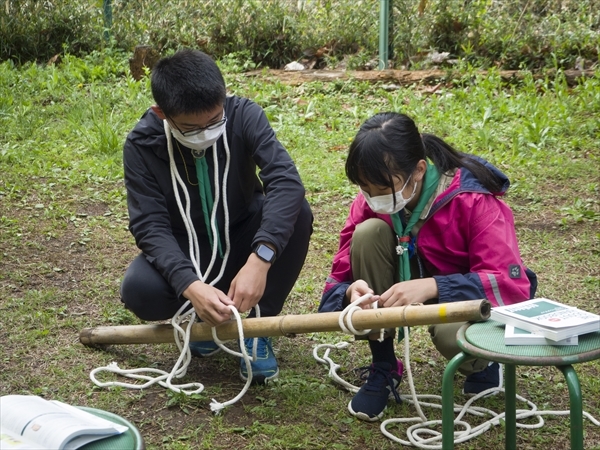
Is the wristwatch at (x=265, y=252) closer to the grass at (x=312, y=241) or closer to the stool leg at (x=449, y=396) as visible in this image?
the grass at (x=312, y=241)

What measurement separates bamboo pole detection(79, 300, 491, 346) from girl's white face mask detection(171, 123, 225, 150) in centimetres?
63

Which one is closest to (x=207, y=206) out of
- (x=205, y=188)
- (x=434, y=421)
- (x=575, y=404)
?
(x=205, y=188)

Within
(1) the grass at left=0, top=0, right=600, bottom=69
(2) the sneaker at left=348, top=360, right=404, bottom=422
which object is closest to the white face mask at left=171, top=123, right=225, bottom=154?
(2) the sneaker at left=348, top=360, right=404, bottom=422

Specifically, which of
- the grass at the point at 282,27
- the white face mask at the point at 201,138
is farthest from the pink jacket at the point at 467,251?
the grass at the point at 282,27

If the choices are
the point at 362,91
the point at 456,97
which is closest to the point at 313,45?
the point at 362,91

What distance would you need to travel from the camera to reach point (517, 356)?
1932 mm

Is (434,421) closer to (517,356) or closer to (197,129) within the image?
(517,356)

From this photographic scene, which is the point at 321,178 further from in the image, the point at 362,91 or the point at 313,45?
the point at 313,45

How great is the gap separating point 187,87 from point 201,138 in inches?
7.9

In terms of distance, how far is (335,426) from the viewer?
268cm

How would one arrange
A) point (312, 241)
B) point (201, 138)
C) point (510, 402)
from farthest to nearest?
point (312, 241)
point (201, 138)
point (510, 402)

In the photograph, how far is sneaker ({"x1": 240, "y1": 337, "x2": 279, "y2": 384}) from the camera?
2.95 meters

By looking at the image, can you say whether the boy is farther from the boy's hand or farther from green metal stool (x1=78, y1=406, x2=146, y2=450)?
green metal stool (x1=78, y1=406, x2=146, y2=450)

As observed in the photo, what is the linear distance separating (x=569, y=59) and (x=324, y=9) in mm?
2372
